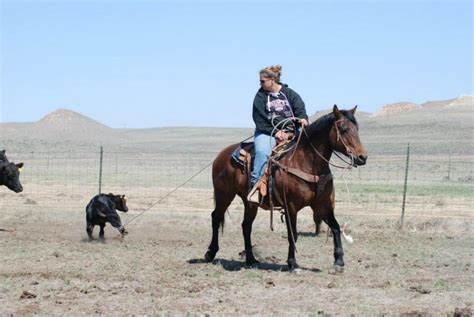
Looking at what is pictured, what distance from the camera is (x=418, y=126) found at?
285 feet

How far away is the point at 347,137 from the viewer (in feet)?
34.3

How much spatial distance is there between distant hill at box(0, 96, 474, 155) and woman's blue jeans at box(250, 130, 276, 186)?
48589 mm

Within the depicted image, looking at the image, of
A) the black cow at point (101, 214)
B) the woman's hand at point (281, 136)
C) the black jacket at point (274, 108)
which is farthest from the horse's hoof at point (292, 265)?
the black cow at point (101, 214)

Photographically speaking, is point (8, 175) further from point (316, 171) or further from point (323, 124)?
point (323, 124)

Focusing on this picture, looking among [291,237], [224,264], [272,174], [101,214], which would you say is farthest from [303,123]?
[101,214]

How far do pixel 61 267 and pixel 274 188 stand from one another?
3.19 metres

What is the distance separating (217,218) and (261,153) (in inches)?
69.0

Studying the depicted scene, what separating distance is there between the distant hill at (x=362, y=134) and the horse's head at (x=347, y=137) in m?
48.9

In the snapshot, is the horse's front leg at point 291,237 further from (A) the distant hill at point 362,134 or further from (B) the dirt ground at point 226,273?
(A) the distant hill at point 362,134

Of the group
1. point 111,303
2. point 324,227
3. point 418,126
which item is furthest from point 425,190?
point 418,126

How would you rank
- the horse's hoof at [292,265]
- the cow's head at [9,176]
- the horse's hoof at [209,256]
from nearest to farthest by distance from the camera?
the horse's hoof at [292,265]
the horse's hoof at [209,256]
the cow's head at [9,176]

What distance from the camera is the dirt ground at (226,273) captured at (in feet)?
28.1

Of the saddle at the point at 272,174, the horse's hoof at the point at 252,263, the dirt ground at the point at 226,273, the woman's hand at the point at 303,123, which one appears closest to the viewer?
the dirt ground at the point at 226,273

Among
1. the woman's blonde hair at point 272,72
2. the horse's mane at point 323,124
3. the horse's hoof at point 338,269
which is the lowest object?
the horse's hoof at point 338,269
